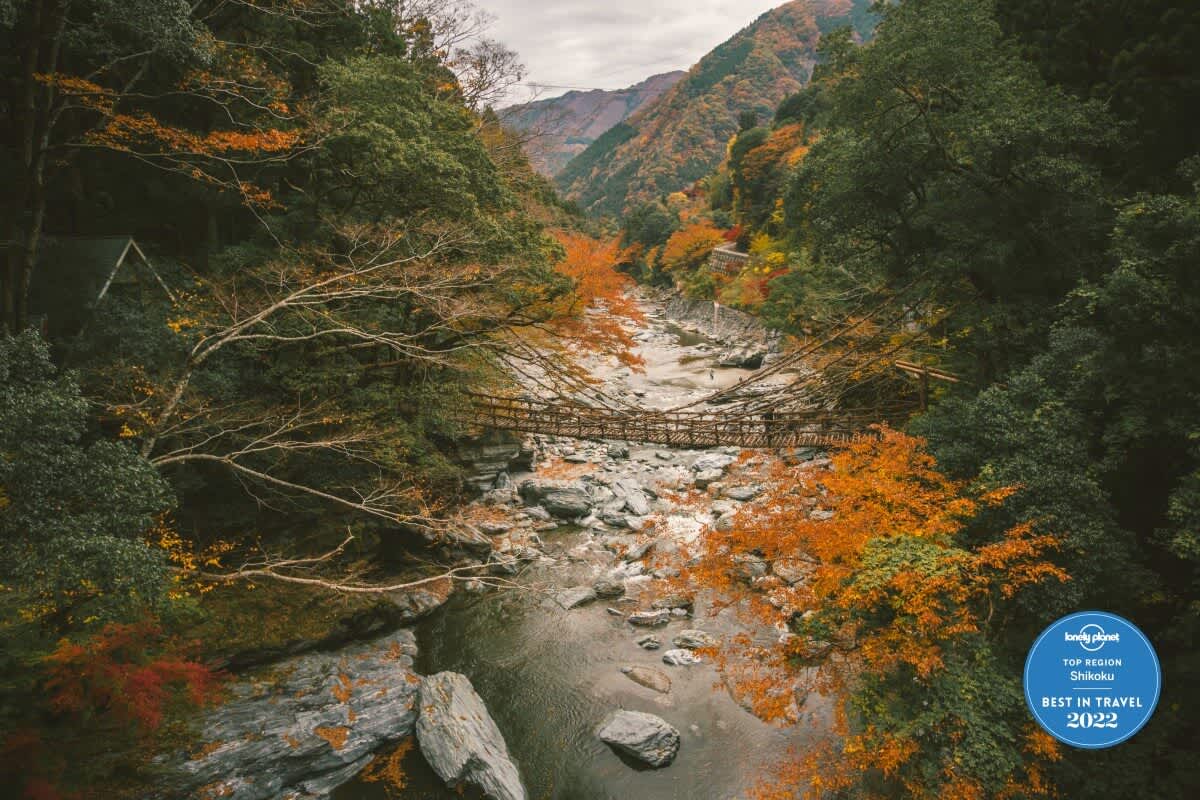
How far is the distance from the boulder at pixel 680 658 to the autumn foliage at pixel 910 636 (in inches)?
55.8

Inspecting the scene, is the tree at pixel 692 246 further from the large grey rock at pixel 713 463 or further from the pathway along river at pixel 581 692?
the pathway along river at pixel 581 692

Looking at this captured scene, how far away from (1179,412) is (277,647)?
968 centimetres

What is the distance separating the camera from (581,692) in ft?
22.6

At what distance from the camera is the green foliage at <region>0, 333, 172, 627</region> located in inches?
134

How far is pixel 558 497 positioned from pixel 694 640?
4488mm

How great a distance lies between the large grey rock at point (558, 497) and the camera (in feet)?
35.9

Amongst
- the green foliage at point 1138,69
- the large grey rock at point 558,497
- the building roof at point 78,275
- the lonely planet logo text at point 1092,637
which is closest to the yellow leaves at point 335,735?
the building roof at point 78,275

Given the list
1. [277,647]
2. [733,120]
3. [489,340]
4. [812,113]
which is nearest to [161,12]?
[489,340]

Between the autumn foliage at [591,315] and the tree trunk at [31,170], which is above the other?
the tree trunk at [31,170]

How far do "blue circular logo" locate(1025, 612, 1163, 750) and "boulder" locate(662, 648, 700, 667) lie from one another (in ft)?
13.0

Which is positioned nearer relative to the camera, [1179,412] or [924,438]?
[1179,412]

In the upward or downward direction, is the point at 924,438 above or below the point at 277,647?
above

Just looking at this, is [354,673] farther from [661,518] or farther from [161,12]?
[161,12]

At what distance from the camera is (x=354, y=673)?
6.71 m
